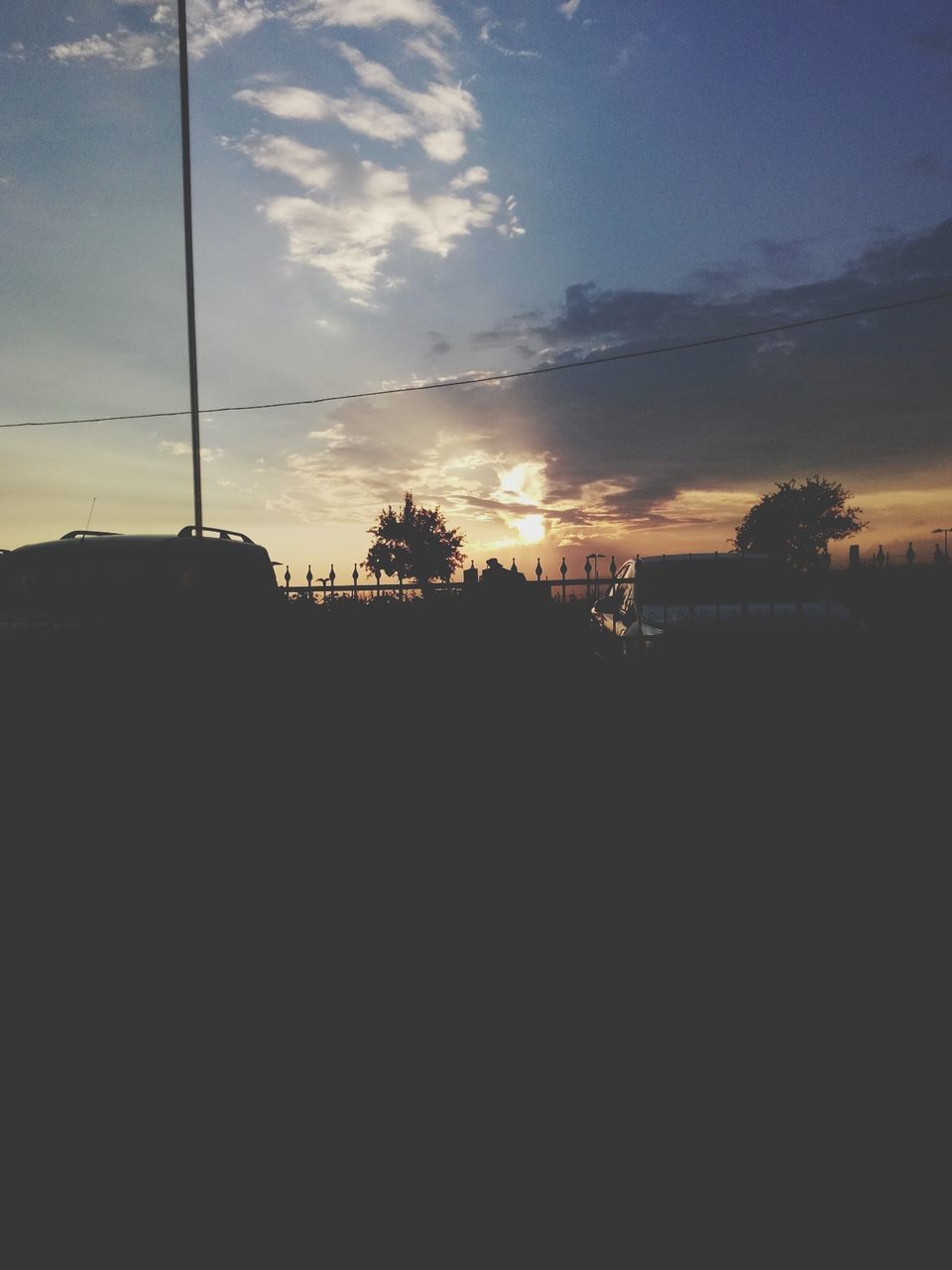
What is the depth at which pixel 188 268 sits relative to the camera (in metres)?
15.9

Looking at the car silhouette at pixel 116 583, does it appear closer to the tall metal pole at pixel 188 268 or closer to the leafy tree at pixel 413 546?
the tall metal pole at pixel 188 268

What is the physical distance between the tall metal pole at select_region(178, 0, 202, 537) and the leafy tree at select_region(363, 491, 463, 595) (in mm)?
56768

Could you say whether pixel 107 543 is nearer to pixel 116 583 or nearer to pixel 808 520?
pixel 116 583

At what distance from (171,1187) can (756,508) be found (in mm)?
90088

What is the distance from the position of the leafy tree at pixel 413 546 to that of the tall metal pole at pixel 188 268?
186 ft

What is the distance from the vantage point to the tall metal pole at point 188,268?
614 inches

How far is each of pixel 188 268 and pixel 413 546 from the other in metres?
58.2

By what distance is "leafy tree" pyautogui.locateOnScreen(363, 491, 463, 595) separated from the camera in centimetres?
7350

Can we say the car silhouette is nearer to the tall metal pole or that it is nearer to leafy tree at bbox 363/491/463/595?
the tall metal pole

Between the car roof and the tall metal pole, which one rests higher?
the tall metal pole

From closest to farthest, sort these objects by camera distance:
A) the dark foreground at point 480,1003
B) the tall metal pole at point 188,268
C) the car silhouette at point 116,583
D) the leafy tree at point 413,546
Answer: the dark foreground at point 480,1003
the car silhouette at point 116,583
the tall metal pole at point 188,268
the leafy tree at point 413,546

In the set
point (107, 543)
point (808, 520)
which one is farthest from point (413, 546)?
Result: point (107, 543)

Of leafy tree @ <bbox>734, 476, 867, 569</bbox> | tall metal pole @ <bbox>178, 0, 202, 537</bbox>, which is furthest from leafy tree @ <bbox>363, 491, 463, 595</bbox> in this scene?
tall metal pole @ <bbox>178, 0, 202, 537</bbox>

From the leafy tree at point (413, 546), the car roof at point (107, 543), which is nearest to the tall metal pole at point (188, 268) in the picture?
the car roof at point (107, 543)
